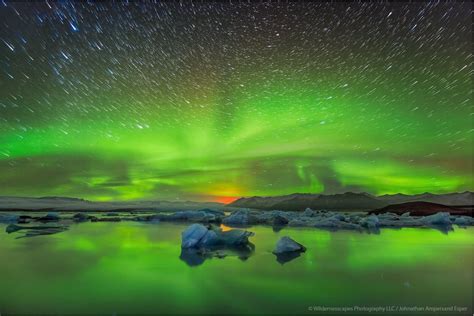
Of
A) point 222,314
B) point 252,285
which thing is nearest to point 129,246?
point 252,285

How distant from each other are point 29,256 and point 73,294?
5.63 meters

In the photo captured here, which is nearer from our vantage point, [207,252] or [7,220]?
[207,252]

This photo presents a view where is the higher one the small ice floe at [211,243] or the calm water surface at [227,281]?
the small ice floe at [211,243]

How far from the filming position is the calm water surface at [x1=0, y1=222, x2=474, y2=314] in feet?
18.0

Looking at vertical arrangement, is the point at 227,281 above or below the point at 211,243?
below

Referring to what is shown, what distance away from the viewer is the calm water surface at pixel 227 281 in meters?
5.50

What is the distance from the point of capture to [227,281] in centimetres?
689

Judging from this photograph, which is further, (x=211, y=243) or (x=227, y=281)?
(x=211, y=243)

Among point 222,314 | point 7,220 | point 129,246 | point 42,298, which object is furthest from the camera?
point 7,220

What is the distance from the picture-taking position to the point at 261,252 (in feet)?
36.2

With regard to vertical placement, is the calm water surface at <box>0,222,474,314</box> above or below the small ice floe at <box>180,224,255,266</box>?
below

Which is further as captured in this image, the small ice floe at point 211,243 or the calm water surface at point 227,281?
the small ice floe at point 211,243

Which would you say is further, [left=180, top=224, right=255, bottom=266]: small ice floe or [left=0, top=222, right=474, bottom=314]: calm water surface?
[left=180, top=224, right=255, bottom=266]: small ice floe

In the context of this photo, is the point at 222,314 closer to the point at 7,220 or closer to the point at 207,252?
the point at 207,252
